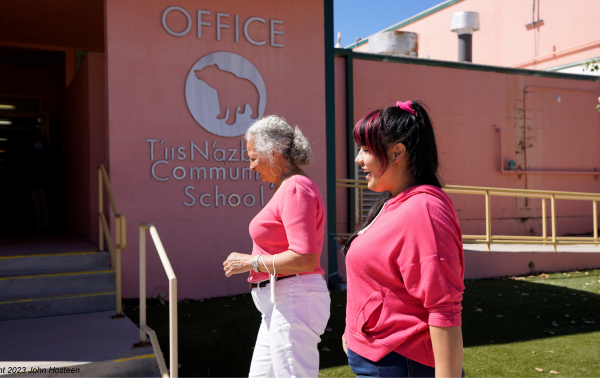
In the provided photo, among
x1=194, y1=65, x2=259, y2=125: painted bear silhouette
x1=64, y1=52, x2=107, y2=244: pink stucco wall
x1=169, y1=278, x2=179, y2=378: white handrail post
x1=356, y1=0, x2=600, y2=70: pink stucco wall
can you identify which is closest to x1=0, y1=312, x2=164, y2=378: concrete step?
x1=169, y1=278, x2=179, y2=378: white handrail post

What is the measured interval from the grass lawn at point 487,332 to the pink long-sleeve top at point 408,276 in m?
2.57

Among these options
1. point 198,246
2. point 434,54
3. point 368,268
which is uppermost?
point 434,54

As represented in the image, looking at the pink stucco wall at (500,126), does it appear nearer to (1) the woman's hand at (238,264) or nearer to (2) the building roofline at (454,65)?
(2) the building roofline at (454,65)

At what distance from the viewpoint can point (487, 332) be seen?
5199 millimetres

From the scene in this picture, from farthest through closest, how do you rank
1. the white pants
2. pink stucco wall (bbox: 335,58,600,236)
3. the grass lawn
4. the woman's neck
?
pink stucco wall (bbox: 335,58,600,236)
the grass lawn
the woman's neck
the white pants

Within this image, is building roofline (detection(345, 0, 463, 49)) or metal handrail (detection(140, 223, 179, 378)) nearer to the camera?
metal handrail (detection(140, 223, 179, 378))

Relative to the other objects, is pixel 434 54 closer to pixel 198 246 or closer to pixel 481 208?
pixel 481 208

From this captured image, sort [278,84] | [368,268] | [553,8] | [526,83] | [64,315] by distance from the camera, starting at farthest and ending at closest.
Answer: [553,8]
[526,83]
[278,84]
[64,315]
[368,268]

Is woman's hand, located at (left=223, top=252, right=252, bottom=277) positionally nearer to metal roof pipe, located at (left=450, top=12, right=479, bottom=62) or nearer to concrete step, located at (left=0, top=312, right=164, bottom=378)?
Result: concrete step, located at (left=0, top=312, right=164, bottom=378)

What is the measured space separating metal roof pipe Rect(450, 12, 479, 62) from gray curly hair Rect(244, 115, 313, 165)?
38.7 ft

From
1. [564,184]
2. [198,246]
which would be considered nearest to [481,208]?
[564,184]

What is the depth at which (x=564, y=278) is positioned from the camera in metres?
8.19

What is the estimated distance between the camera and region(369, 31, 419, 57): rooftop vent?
11.6 metres

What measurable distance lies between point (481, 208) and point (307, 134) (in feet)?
16.4
